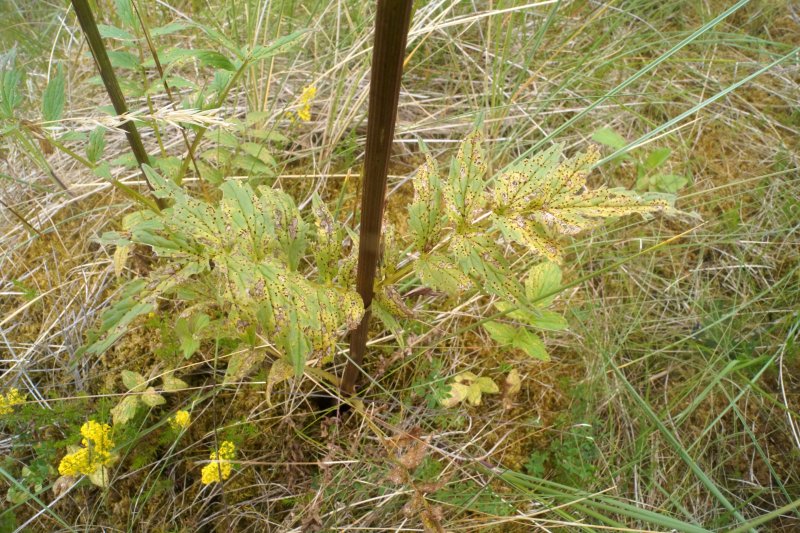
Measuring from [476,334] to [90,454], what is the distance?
1.15m

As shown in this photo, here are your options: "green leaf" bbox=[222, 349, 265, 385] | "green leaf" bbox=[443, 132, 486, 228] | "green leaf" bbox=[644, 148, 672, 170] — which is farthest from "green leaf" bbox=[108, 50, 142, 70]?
"green leaf" bbox=[644, 148, 672, 170]

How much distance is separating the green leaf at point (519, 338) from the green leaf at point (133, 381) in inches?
39.3

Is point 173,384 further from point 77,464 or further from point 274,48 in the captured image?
point 274,48

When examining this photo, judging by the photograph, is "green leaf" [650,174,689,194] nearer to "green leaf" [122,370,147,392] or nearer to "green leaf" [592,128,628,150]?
"green leaf" [592,128,628,150]

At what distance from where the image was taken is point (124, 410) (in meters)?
1.45

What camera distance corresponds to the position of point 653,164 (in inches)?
74.9

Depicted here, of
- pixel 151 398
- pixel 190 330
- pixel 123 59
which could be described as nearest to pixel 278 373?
pixel 190 330

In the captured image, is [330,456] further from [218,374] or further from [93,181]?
[93,181]

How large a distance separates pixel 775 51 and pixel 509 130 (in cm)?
130

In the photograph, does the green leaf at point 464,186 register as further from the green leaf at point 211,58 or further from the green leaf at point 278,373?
the green leaf at point 211,58

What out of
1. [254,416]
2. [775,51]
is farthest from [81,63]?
[775,51]

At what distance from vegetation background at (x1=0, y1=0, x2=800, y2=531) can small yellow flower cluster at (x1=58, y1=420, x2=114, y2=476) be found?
0.32 feet

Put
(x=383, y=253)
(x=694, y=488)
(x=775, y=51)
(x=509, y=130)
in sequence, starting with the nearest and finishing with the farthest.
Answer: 1. (x=383, y=253)
2. (x=694, y=488)
3. (x=509, y=130)
4. (x=775, y=51)

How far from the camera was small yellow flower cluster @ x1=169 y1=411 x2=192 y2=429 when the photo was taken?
1.40 metres
